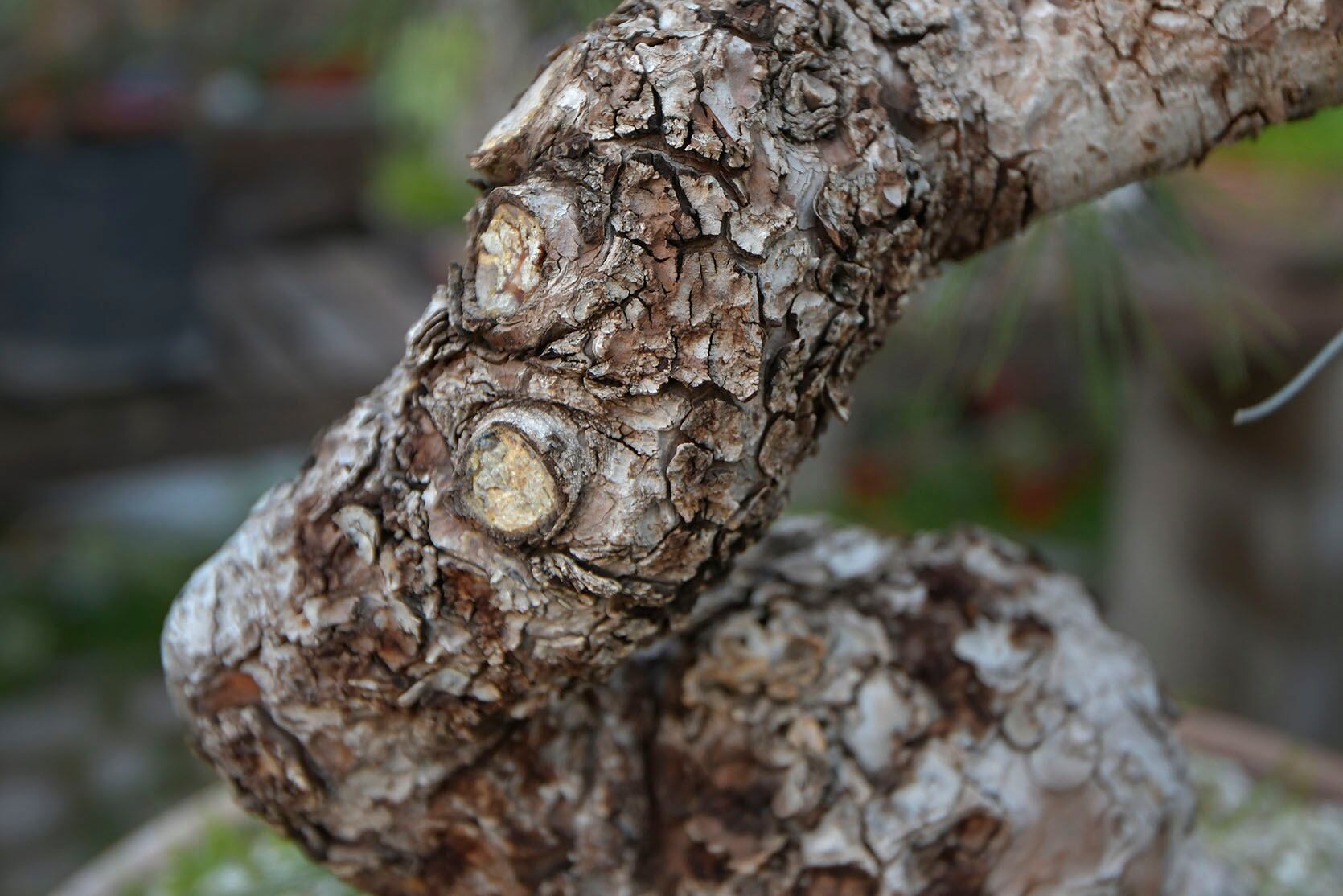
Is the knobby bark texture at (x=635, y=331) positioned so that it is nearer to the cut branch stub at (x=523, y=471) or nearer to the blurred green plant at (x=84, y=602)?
the cut branch stub at (x=523, y=471)

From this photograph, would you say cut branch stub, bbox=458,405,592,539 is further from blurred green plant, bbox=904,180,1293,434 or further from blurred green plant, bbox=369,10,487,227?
blurred green plant, bbox=369,10,487,227

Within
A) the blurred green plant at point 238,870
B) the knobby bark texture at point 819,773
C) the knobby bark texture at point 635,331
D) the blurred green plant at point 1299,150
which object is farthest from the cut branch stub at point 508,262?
the blurred green plant at point 1299,150

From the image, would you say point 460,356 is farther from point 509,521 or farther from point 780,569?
point 780,569

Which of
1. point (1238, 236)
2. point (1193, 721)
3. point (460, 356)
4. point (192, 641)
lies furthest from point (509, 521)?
Answer: point (1238, 236)

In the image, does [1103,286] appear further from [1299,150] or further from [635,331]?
[1299,150]

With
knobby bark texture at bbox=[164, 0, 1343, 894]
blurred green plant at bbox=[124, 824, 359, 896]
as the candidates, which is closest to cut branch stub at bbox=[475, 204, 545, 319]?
knobby bark texture at bbox=[164, 0, 1343, 894]

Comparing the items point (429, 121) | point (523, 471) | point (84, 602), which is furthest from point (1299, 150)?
point (84, 602)
